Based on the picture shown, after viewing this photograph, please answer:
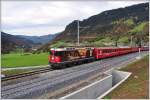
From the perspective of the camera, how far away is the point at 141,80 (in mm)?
33750

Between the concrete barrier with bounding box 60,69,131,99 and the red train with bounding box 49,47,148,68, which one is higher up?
the red train with bounding box 49,47,148,68

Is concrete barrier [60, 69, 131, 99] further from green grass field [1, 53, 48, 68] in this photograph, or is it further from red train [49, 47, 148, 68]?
green grass field [1, 53, 48, 68]

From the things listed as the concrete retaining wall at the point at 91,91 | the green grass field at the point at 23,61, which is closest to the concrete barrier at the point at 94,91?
the concrete retaining wall at the point at 91,91

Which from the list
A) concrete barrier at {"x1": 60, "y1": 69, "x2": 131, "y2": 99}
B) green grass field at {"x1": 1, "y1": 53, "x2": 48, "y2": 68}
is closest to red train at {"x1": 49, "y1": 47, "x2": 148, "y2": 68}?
green grass field at {"x1": 1, "y1": 53, "x2": 48, "y2": 68}

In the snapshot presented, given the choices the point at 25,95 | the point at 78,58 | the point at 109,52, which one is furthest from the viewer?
the point at 109,52

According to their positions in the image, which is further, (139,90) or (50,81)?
(50,81)

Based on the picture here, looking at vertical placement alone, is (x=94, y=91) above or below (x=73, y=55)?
below

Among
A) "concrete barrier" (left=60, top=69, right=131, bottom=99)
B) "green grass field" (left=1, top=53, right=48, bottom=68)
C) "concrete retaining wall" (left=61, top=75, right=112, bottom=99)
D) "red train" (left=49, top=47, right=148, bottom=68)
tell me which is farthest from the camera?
"green grass field" (left=1, top=53, right=48, bottom=68)

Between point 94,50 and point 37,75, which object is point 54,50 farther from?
point 94,50

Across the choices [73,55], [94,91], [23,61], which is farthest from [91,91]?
[23,61]

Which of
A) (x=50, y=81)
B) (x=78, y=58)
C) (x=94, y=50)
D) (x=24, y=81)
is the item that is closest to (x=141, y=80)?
(x=50, y=81)

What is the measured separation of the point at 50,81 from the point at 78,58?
20.7 meters

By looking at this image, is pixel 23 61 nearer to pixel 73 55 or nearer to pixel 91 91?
pixel 73 55

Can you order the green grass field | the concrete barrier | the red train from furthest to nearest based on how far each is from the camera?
the green grass field → the red train → the concrete barrier
